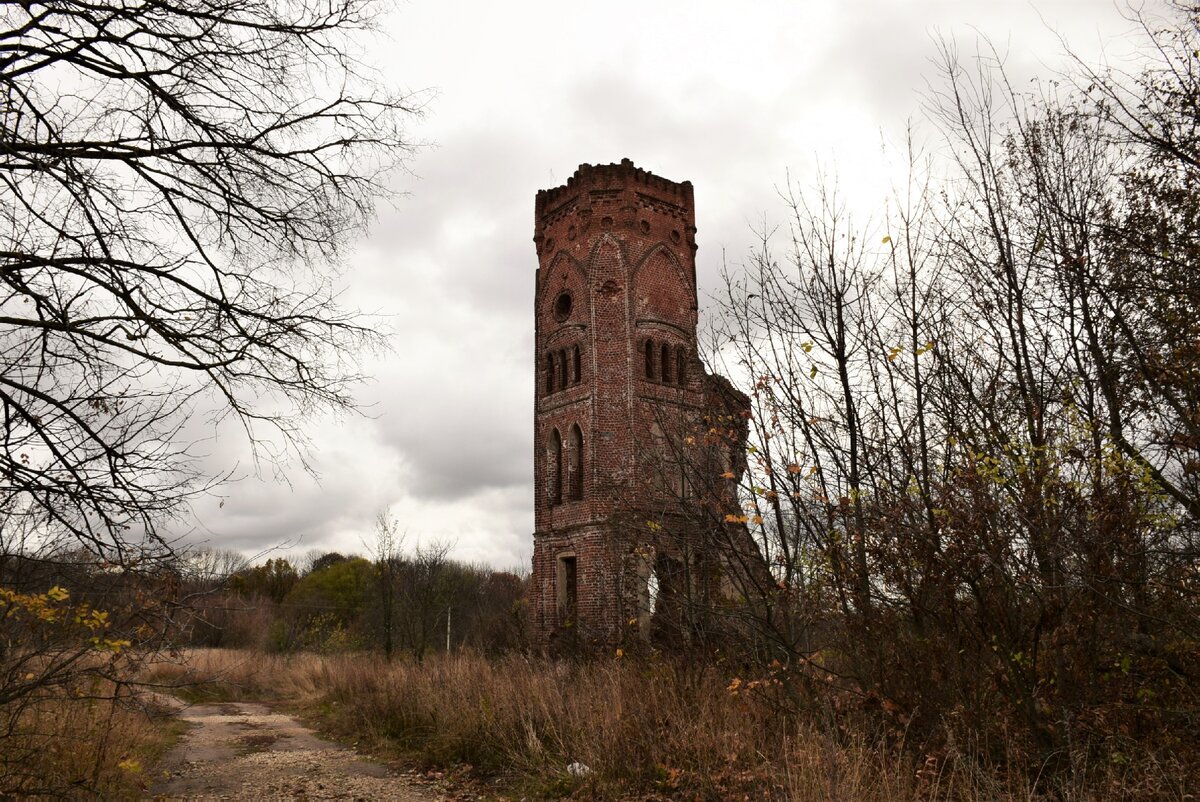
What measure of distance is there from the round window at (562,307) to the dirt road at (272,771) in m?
12.9

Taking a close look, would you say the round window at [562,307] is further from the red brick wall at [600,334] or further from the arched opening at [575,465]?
the arched opening at [575,465]

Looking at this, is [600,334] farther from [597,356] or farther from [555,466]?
[555,466]

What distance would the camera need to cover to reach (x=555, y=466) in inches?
855

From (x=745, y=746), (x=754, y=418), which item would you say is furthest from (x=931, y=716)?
(x=754, y=418)

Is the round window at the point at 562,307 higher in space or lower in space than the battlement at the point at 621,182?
lower

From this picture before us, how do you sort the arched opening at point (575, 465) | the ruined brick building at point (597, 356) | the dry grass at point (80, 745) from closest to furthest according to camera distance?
the dry grass at point (80, 745), the ruined brick building at point (597, 356), the arched opening at point (575, 465)

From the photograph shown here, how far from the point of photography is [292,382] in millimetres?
6016

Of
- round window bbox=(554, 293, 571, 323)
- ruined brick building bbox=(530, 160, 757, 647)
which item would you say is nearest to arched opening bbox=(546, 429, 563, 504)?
ruined brick building bbox=(530, 160, 757, 647)

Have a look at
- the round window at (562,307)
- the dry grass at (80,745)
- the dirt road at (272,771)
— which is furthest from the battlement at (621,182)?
the dry grass at (80,745)

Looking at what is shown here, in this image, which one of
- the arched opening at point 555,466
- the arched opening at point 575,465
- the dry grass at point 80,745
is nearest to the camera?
the dry grass at point 80,745

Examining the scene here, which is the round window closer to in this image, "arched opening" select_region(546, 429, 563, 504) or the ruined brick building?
the ruined brick building

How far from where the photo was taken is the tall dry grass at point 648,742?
488 centimetres

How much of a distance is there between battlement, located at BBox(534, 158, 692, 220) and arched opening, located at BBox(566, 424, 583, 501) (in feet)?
23.2

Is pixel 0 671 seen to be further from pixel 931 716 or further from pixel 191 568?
pixel 931 716
